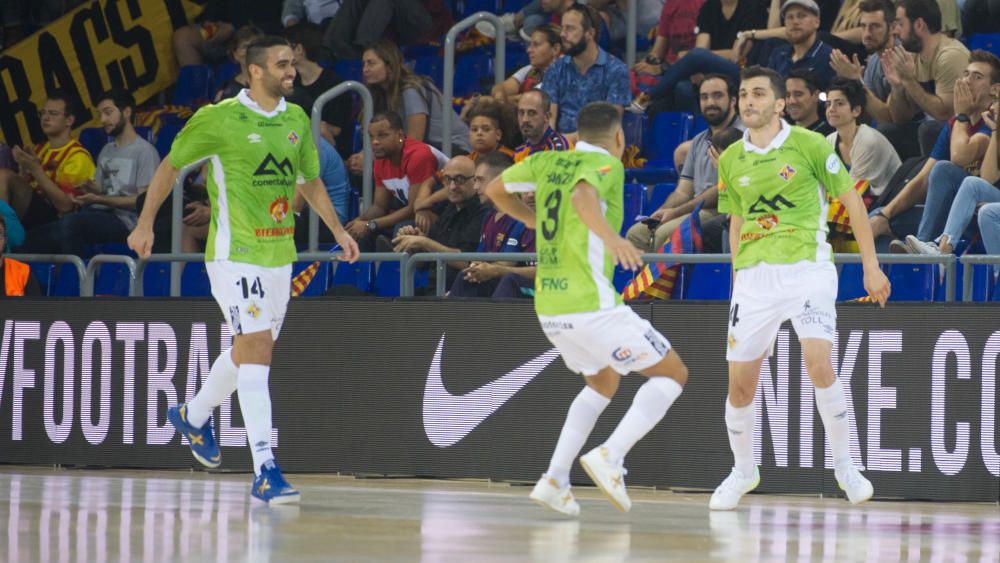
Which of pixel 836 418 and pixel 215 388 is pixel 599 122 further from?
pixel 215 388

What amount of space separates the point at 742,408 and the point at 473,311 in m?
2.59

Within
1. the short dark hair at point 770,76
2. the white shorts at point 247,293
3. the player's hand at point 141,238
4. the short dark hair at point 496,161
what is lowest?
the white shorts at point 247,293

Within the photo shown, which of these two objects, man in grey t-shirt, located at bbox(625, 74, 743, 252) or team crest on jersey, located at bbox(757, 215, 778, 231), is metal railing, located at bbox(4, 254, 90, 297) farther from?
team crest on jersey, located at bbox(757, 215, 778, 231)

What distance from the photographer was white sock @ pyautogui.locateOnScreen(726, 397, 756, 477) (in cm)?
927

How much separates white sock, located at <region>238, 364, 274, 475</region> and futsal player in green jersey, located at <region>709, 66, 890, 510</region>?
2593 millimetres

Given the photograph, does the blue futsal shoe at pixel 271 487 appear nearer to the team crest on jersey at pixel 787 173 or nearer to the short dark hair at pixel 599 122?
the short dark hair at pixel 599 122

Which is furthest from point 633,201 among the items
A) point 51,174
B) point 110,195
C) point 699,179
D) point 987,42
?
point 51,174

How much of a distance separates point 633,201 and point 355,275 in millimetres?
2318

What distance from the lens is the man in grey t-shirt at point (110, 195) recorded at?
49.4 feet

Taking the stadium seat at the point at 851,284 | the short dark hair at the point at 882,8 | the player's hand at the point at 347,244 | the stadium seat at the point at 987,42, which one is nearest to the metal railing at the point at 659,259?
the stadium seat at the point at 851,284

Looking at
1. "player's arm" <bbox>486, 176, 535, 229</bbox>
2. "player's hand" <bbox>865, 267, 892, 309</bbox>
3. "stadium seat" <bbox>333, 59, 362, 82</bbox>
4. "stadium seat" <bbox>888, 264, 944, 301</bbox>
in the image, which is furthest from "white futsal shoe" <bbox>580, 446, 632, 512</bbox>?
"stadium seat" <bbox>333, 59, 362, 82</bbox>

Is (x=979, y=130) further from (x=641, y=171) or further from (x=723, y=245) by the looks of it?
A: (x=641, y=171)

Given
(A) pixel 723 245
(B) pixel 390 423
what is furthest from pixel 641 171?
(B) pixel 390 423

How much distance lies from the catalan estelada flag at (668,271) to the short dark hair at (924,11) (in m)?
2.57
